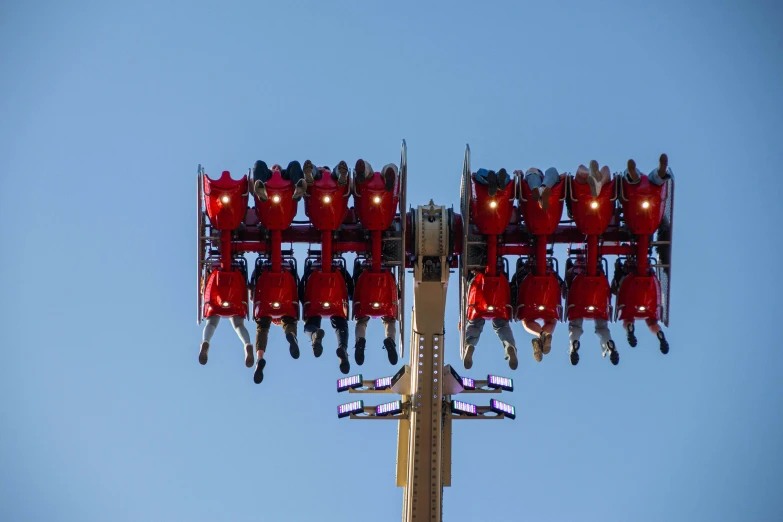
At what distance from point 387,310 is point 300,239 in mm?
1921

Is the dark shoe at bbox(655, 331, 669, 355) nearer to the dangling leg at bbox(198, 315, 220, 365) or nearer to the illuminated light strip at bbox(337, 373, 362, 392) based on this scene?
the illuminated light strip at bbox(337, 373, 362, 392)

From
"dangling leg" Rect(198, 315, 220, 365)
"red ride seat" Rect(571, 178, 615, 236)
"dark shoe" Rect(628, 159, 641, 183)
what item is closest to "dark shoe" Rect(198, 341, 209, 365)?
"dangling leg" Rect(198, 315, 220, 365)

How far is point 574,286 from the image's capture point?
2412 cm

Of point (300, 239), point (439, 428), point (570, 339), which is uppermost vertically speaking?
point (300, 239)

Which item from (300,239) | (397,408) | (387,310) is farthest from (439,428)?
(300,239)

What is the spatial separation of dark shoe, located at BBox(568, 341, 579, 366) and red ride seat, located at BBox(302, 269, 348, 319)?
3853mm

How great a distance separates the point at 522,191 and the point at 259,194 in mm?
4367

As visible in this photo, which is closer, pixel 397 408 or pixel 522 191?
pixel 522 191

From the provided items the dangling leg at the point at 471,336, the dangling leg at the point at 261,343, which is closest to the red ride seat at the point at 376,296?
the dangling leg at the point at 471,336

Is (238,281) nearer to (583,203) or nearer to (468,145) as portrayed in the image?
(468,145)

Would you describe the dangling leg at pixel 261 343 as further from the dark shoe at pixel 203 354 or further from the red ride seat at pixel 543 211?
the red ride seat at pixel 543 211

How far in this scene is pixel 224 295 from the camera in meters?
23.6

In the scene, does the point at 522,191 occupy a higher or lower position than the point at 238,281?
higher

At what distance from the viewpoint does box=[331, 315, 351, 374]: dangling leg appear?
23.6m
